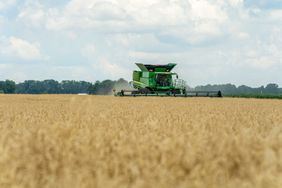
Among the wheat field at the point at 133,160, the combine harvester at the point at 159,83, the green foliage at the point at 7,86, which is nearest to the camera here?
the wheat field at the point at 133,160

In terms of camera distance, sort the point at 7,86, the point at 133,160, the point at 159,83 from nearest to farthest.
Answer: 1. the point at 133,160
2. the point at 159,83
3. the point at 7,86

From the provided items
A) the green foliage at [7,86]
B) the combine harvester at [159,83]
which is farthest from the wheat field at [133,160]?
Result: the green foliage at [7,86]

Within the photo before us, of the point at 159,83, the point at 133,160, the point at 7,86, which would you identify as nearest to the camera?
the point at 133,160

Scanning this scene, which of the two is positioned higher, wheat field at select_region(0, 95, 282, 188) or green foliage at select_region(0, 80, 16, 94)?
green foliage at select_region(0, 80, 16, 94)

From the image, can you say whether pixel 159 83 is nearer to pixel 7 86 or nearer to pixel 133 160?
pixel 133 160

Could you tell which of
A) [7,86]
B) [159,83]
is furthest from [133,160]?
[7,86]

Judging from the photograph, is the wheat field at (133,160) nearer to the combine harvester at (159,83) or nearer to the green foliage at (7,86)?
the combine harvester at (159,83)

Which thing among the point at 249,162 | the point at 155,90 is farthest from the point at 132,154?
the point at 155,90

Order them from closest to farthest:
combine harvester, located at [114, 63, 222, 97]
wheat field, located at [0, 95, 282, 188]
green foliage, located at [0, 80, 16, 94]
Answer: wheat field, located at [0, 95, 282, 188] → combine harvester, located at [114, 63, 222, 97] → green foliage, located at [0, 80, 16, 94]

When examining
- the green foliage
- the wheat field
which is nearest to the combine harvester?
the wheat field

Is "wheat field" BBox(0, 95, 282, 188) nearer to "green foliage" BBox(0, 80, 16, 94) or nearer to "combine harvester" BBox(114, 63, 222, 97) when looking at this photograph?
"combine harvester" BBox(114, 63, 222, 97)

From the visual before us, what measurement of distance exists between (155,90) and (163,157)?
142ft

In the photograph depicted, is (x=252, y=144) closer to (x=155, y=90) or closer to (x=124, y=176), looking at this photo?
(x=124, y=176)

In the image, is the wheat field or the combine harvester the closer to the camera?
the wheat field
